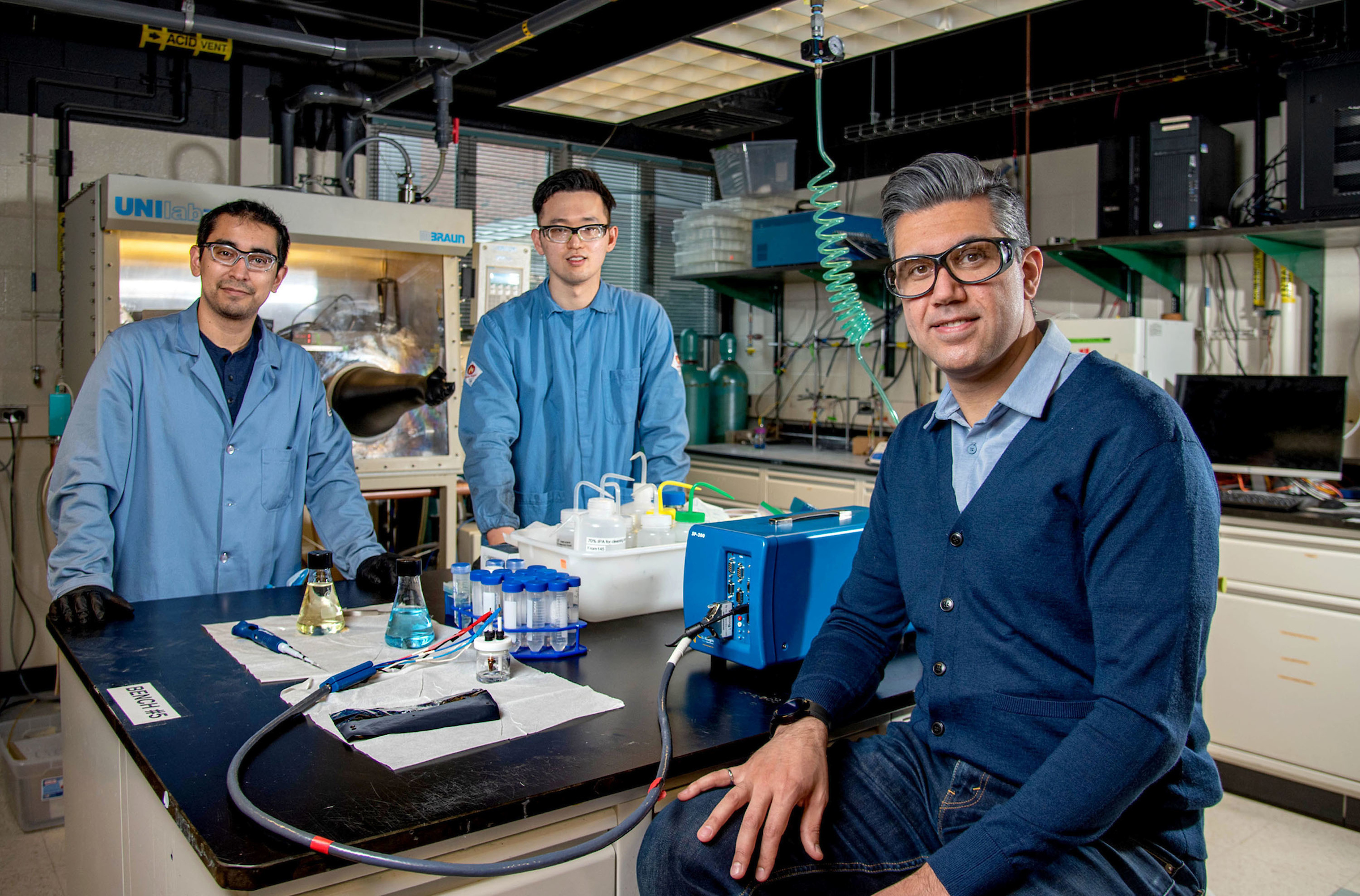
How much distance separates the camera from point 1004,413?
1.25 meters

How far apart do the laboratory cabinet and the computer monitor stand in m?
0.33

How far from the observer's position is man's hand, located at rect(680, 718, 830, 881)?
109cm

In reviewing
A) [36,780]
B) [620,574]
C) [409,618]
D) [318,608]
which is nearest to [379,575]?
[318,608]

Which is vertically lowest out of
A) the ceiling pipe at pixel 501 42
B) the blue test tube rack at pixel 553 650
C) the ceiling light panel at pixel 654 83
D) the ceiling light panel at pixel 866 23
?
the blue test tube rack at pixel 553 650

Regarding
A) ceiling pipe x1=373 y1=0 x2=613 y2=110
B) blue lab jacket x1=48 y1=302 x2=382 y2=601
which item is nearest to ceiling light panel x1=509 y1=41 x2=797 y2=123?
ceiling pipe x1=373 y1=0 x2=613 y2=110

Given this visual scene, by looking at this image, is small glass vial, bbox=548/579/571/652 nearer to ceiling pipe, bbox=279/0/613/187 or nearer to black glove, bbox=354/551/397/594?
black glove, bbox=354/551/397/594

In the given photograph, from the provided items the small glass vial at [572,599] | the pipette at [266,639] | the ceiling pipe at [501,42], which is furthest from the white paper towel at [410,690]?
the ceiling pipe at [501,42]

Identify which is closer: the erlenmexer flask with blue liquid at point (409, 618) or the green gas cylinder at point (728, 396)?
the erlenmexer flask with blue liquid at point (409, 618)

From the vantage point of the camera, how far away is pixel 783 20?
8.58ft

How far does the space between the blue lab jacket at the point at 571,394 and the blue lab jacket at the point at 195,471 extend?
0.39m

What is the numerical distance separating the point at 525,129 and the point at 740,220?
119 centimetres

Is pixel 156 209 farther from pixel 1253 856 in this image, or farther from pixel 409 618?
pixel 1253 856

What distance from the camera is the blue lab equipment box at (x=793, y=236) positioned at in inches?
171

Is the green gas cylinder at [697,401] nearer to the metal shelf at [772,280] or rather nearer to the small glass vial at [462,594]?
the metal shelf at [772,280]
